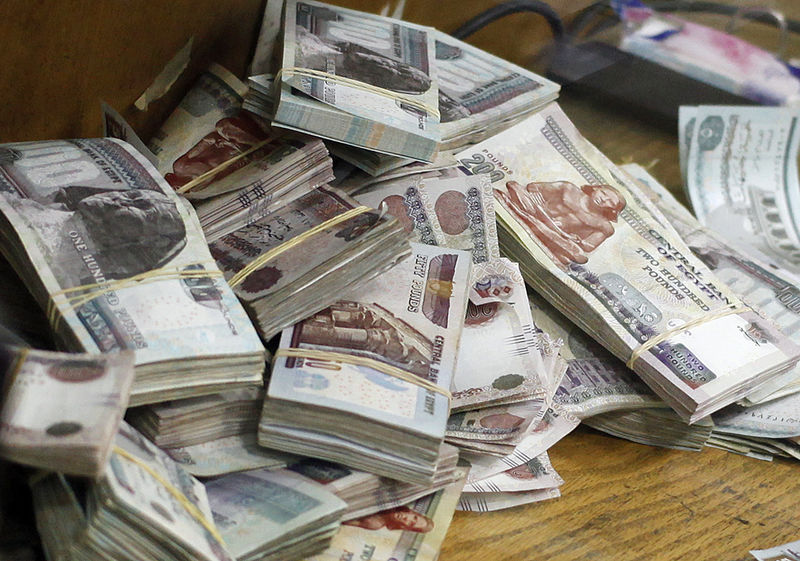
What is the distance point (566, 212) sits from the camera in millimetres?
1088

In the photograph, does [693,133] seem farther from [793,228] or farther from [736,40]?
[736,40]

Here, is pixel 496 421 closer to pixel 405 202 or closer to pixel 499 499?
pixel 499 499

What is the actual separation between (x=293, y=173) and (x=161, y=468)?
0.36 meters

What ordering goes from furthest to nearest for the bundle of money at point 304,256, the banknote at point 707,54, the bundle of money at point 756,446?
the banknote at point 707,54 → the bundle of money at point 756,446 → the bundle of money at point 304,256

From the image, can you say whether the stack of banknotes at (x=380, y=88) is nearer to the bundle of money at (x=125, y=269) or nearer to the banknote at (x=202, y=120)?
the banknote at (x=202, y=120)

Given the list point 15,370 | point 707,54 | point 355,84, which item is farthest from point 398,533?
point 707,54

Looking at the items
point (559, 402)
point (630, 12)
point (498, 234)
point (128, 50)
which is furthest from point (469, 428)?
point (630, 12)

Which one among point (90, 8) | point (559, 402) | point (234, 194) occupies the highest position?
point (90, 8)

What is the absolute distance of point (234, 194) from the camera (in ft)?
2.94

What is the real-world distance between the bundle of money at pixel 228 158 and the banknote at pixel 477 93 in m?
0.22

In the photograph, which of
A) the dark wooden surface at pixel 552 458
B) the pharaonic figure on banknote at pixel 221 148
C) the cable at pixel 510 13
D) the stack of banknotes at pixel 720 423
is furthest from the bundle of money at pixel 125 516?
the cable at pixel 510 13

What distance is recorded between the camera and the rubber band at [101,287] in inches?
27.2

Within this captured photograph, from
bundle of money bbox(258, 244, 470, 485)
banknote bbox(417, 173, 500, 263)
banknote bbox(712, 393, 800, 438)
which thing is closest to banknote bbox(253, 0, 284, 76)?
banknote bbox(417, 173, 500, 263)

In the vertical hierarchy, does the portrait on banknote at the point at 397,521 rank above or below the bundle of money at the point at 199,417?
below
